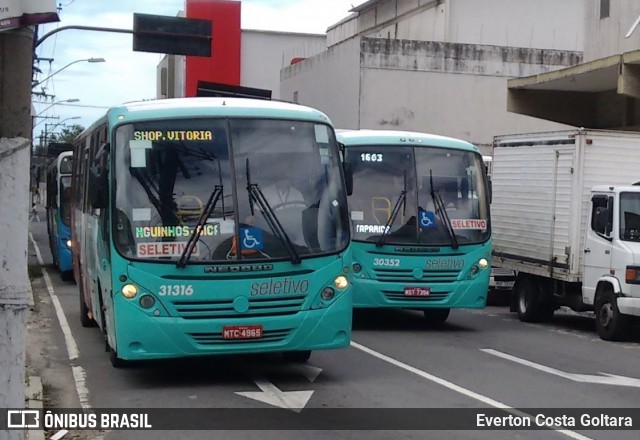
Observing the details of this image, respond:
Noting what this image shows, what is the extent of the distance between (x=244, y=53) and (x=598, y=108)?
1640 inches

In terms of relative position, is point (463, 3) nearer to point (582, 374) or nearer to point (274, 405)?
point (582, 374)

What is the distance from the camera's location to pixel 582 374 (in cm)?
1198

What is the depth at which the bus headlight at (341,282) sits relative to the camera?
34.9ft

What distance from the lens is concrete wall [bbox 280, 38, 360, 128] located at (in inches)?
1510

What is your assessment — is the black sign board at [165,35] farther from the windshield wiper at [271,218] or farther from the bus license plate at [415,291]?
the windshield wiper at [271,218]

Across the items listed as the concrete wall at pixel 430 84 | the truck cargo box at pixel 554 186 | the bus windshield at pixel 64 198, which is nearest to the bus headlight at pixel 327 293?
the truck cargo box at pixel 554 186

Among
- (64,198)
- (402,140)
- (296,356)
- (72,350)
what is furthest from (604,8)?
(72,350)

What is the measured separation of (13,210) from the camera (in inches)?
210

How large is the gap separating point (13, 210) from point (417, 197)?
34.8 feet

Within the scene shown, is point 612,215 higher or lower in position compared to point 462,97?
lower

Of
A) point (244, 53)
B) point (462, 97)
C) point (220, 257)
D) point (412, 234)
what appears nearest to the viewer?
point (220, 257)

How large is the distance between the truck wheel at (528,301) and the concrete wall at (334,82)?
1969 centimetres

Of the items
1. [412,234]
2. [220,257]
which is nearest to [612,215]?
[412,234]

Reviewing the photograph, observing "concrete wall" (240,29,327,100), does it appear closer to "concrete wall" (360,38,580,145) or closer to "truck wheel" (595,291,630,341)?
"concrete wall" (360,38,580,145)
